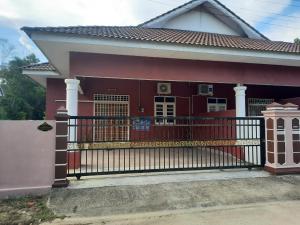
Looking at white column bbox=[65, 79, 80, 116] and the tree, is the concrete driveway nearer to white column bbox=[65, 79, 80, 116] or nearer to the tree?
white column bbox=[65, 79, 80, 116]

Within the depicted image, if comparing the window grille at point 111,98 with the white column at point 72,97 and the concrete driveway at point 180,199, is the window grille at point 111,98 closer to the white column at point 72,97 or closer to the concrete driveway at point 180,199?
the white column at point 72,97

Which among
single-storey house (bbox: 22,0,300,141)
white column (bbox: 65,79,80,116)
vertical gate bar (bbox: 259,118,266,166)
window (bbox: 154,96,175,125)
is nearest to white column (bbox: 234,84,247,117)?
single-storey house (bbox: 22,0,300,141)

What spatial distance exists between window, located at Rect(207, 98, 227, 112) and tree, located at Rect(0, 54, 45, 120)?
1716cm

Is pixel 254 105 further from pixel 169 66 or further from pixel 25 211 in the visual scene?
pixel 25 211

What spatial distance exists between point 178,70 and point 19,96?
21.1m

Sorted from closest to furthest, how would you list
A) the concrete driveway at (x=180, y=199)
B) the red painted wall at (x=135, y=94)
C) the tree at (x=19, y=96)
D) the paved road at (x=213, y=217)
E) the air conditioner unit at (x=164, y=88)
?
the paved road at (x=213, y=217)
the concrete driveway at (x=180, y=199)
the red painted wall at (x=135, y=94)
the air conditioner unit at (x=164, y=88)
the tree at (x=19, y=96)

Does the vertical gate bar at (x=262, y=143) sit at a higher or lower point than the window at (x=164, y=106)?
lower

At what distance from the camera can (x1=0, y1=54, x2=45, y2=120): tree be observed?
23.7m

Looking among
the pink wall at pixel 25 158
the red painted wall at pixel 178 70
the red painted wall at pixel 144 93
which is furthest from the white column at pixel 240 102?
the pink wall at pixel 25 158

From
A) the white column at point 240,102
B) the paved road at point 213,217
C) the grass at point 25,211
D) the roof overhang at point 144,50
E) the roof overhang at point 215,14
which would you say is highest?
the roof overhang at point 215,14

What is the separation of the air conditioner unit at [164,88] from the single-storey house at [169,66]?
0.05 meters

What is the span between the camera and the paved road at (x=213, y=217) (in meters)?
4.07

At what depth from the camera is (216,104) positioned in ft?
45.1

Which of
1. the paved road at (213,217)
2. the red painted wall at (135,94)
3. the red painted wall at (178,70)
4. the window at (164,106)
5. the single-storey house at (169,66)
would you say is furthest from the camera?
the window at (164,106)
